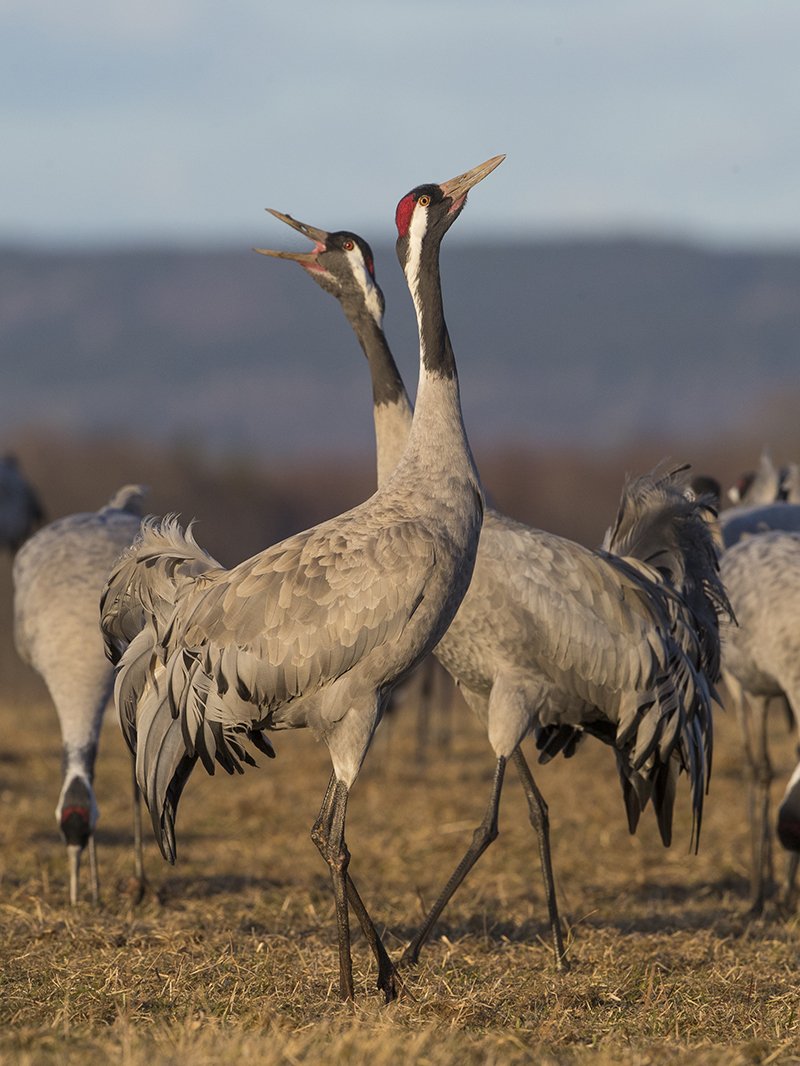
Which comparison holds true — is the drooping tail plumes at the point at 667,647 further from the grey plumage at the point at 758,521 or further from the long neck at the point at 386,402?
the grey plumage at the point at 758,521

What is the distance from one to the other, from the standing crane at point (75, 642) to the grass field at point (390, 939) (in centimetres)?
27

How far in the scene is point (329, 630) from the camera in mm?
4223

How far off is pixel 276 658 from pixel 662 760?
160 centimetres

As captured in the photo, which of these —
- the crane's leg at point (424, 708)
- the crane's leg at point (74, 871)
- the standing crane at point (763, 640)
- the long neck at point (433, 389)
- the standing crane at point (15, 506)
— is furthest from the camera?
the standing crane at point (15, 506)

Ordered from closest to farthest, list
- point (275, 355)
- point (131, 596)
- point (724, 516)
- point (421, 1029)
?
point (421, 1029) → point (131, 596) → point (724, 516) → point (275, 355)

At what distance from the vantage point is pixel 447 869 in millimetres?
6766

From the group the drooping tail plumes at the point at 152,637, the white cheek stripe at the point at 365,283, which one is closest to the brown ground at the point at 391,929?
the drooping tail plumes at the point at 152,637

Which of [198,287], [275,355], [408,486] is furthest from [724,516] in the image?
[198,287]

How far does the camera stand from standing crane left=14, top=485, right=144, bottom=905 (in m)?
6.01

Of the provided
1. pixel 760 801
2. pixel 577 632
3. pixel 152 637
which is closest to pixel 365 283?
pixel 577 632

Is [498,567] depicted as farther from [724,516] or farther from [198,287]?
[198,287]

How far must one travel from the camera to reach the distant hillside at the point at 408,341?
104750 mm

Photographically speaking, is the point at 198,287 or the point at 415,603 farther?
the point at 198,287

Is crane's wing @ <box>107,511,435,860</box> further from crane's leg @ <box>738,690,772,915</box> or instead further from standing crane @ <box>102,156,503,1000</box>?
crane's leg @ <box>738,690,772,915</box>
